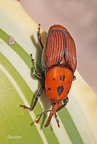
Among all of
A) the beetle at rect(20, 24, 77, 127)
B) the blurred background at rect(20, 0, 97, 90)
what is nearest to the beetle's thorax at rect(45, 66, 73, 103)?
the beetle at rect(20, 24, 77, 127)

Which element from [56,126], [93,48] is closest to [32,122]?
[56,126]

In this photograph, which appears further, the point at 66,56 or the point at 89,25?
the point at 89,25

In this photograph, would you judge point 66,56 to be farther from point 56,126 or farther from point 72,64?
point 56,126

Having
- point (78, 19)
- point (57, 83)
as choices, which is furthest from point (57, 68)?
point (78, 19)

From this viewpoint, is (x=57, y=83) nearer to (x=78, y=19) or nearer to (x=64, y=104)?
(x=64, y=104)

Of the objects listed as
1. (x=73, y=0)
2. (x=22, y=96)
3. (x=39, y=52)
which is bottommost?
(x=22, y=96)

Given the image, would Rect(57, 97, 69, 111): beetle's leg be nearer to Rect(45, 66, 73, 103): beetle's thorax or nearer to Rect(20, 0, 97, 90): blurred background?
Rect(45, 66, 73, 103): beetle's thorax
